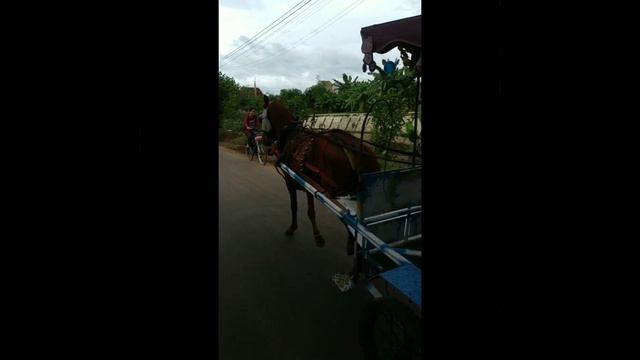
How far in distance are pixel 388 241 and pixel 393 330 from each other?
2.95 ft

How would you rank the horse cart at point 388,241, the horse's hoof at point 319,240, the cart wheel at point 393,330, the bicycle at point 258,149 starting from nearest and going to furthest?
1. the cart wheel at point 393,330
2. the horse cart at point 388,241
3. the horse's hoof at point 319,240
4. the bicycle at point 258,149

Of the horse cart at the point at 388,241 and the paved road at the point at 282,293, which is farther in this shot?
the paved road at the point at 282,293

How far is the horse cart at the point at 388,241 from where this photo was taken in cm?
174

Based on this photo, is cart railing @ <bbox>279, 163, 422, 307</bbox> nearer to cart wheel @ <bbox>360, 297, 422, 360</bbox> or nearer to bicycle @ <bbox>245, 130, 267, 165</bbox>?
cart wheel @ <bbox>360, 297, 422, 360</bbox>

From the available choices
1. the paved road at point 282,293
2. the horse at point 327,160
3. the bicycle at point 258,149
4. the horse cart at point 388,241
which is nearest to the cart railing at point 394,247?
the horse cart at point 388,241

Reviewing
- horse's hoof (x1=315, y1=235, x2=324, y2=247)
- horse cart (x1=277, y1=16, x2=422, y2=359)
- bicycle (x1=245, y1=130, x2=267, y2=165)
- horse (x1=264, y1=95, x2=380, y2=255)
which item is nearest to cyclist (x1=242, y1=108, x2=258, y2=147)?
bicycle (x1=245, y1=130, x2=267, y2=165)

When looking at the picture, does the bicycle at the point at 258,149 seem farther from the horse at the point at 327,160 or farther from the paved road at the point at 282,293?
the horse at the point at 327,160

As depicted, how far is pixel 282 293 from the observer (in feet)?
9.29

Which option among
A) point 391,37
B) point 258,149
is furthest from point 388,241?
point 258,149

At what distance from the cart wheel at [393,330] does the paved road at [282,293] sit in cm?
28

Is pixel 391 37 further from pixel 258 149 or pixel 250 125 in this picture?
pixel 250 125

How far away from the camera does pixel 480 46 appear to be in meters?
0.72
